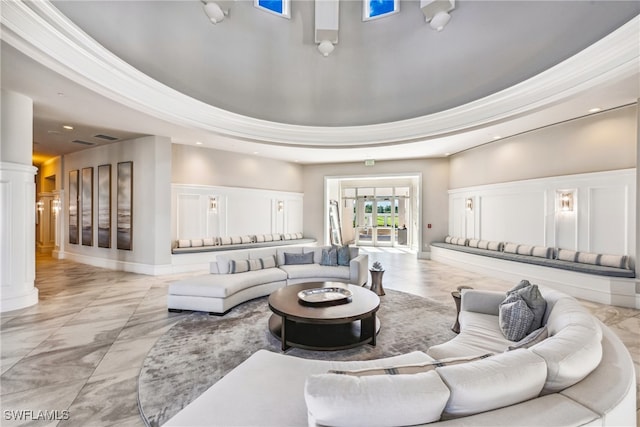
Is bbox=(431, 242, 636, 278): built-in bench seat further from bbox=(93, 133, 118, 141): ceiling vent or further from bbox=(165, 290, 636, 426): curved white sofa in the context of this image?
bbox=(93, 133, 118, 141): ceiling vent

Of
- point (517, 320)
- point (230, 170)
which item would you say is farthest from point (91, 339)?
point (230, 170)

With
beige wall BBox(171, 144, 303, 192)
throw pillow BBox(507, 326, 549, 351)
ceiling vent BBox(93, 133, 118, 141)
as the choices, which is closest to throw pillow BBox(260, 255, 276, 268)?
beige wall BBox(171, 144, 303, 192)

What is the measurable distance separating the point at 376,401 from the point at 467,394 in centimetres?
39

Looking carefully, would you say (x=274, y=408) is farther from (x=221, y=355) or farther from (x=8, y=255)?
(x=8, y=255)

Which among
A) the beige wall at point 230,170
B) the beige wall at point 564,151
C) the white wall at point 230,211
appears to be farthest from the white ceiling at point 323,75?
the white wall at point 230,211

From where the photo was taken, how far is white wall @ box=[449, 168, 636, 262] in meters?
4.85

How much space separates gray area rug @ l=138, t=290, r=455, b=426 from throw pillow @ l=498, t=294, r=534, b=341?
0.97 m

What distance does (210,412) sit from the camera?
140 cm

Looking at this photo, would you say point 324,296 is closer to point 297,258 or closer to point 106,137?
point 297,258

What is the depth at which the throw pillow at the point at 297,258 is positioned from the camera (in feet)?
18.4

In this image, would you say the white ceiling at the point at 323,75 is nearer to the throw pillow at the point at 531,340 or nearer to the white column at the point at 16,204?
the white column at the point at 16,204

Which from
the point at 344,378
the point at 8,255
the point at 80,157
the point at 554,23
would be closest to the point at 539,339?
the point at 344,378

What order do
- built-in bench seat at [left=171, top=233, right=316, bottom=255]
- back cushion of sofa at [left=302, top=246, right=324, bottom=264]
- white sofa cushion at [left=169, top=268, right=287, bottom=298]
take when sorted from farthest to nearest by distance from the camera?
built-in bench seat at [left=171, top=233, right=316, bottom=255]
back cushion of sofa at [left=302, top=246, right=324, bottom=264]
white sofa cushion at [left=169, top=268, right=287, bottom=298]

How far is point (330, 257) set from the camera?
554 centimetres
